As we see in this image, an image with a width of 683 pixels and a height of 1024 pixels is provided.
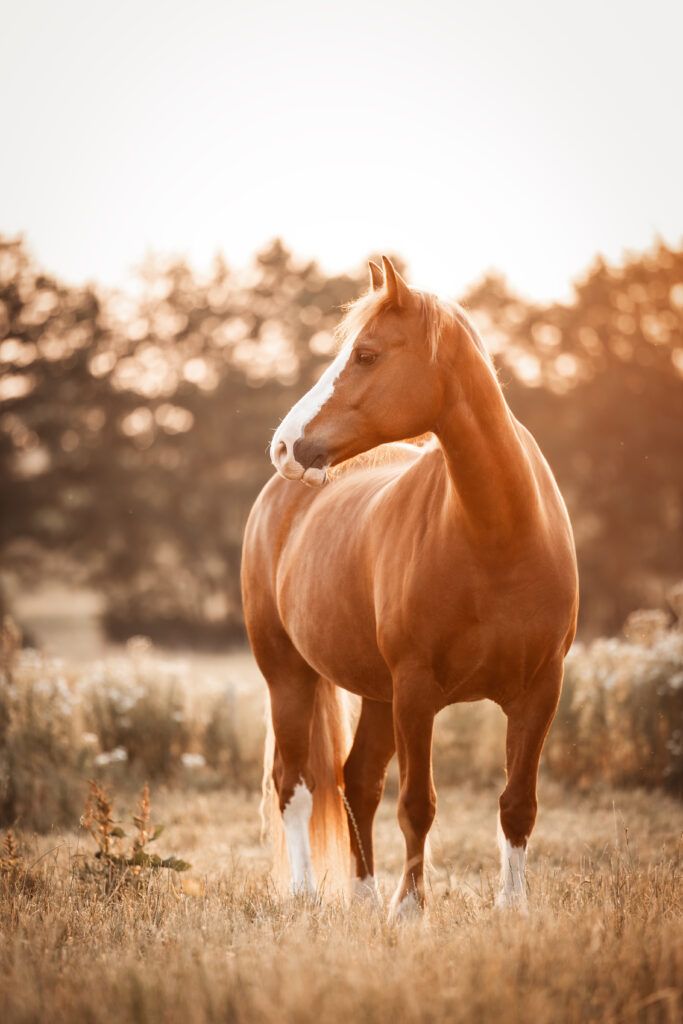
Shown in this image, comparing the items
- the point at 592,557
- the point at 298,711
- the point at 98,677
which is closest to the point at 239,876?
the point at 298,711

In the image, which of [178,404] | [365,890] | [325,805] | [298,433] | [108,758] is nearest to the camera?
[298,433]

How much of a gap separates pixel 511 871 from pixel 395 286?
7.35 ft

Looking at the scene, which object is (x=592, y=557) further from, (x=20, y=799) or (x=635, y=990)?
(x=635, y=990)

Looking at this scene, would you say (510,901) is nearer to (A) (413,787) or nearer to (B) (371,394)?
(A) (413,787)

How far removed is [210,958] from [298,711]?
2095 mm

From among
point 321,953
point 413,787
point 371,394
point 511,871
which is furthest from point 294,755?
point 371,394

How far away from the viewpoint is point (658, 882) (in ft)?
11.9

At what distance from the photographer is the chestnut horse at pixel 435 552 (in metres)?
3.36

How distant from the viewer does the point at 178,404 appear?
28297 mm

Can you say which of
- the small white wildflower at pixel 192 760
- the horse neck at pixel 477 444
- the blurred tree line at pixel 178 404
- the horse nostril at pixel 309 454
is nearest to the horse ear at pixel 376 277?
the horse neck at pixel 477 444

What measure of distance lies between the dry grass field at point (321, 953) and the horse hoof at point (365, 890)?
274 millimetres

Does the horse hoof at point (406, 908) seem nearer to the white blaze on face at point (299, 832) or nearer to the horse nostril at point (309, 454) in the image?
the white blaze on face at point (299, 832)

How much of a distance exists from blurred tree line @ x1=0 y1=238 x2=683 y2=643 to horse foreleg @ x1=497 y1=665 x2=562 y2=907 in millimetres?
20881

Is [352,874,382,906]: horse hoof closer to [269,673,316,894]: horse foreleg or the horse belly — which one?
[269,673,316,894]: horse foreleg
